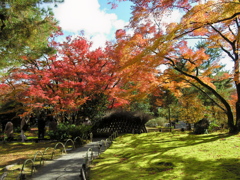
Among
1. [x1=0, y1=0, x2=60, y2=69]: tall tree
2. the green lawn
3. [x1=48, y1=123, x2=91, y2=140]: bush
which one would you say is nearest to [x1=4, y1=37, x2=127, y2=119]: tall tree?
[x1=48, y1=123, x2=91, y2=140]: bush

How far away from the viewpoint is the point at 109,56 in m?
12.0

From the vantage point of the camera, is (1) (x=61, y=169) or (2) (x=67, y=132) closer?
(1) (x=61, y=169)

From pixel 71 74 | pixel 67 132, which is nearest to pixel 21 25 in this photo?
pixel 71 74

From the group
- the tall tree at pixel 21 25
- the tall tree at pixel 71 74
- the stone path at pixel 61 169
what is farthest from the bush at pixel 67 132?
the tall tree at pixel 21 25

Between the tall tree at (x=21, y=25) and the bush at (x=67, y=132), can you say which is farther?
the bush at (x=67, y=132)

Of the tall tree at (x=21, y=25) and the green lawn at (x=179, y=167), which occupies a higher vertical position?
the tall tree at (x=21, y=25)

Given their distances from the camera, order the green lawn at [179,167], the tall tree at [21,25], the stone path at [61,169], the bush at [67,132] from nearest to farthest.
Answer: the green lawn at [179,167] < the stone path at [61,169] < the tall tree at [21,25] < the bush at [67,132]

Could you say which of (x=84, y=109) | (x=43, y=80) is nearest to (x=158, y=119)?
(x=84, y=109)

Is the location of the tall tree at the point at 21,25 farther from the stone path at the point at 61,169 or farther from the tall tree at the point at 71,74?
the stone path at the point at 61,169

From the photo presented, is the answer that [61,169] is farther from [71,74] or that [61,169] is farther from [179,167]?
[71,74]

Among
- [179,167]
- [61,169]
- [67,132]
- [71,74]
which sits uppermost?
[71,74]

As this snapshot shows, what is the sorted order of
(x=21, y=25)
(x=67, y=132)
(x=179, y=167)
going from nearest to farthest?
1. (x=179, y=167)
2. (x=21, y=25)
3. (x=67, y=132)

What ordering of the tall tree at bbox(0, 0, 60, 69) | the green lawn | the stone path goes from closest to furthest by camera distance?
the green lawn < the stone path < the tall tree at bbox(0, 0, 60, 69)

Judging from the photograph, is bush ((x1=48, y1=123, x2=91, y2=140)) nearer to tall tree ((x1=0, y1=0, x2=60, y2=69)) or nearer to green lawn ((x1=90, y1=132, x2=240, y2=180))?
green lawn ((x1=90, y1=132, x2=240, y2=180))
